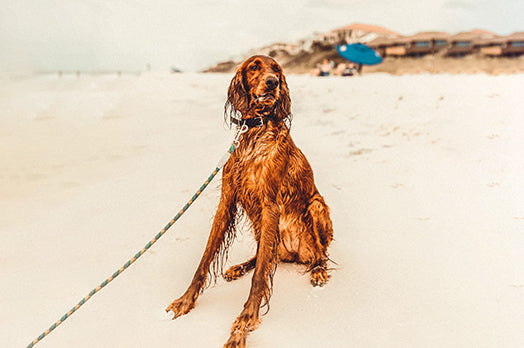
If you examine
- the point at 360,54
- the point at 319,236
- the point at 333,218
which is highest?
the point at 360,54

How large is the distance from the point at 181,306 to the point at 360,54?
13.1 meters

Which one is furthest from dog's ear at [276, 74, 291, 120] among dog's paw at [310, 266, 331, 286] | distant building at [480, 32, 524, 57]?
distant building at [480, 32, 524, 57]

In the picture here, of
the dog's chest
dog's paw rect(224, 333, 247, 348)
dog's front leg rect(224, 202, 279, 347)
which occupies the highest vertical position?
the dog's chest

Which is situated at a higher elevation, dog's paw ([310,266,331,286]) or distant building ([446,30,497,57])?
distant building ([446,30,497,57])

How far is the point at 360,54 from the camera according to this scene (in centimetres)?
1377

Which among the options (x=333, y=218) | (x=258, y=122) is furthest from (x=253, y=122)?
(x=333, y=218)

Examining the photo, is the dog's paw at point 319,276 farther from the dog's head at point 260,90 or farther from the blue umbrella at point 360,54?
the blue umbrella at point 360,54

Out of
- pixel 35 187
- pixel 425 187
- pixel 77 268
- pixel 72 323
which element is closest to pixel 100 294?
pixel 72 323

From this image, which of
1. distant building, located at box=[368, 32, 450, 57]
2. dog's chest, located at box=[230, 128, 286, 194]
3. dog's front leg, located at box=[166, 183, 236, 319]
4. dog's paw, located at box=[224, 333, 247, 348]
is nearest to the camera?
dog's paw, located at box=[224, 333, 247, 348]

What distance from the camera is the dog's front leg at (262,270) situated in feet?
6.82

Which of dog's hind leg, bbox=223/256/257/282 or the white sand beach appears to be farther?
dog's hind leg, bbox=223/256/257/282

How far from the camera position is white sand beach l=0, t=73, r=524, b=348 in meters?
2.20

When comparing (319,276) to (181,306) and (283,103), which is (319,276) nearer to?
(181,306)

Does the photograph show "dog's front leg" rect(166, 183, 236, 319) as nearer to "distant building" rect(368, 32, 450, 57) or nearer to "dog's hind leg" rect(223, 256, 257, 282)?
"dog's hind leg" rect(223, 256, 257, 282)
